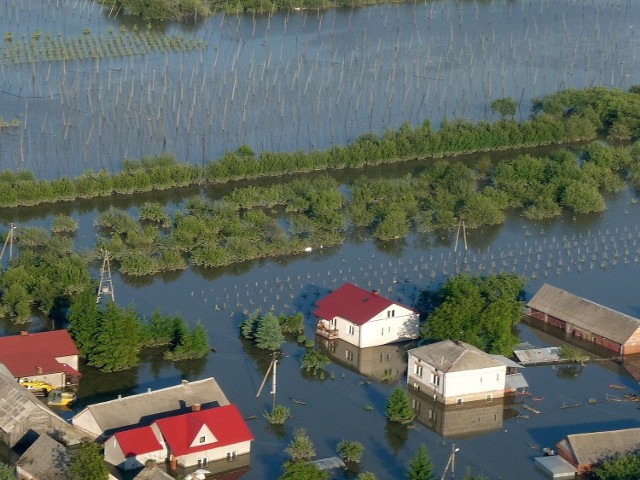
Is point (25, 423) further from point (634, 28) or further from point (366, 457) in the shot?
point (634, 28)

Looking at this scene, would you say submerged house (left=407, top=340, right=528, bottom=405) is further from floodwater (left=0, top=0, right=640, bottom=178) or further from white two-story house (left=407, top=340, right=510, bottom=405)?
floodwater (left=0, top=0, right=640, bottom=178)

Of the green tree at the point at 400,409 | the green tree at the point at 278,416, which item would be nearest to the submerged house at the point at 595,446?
the green tree at the point at 400,409

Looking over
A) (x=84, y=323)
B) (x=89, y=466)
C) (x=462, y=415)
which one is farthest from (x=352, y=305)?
(x=89, y=466)

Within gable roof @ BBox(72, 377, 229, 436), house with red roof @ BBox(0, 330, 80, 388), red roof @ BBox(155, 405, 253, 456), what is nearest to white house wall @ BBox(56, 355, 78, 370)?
house with red roof @ BBox(0, 330, 80, 388)

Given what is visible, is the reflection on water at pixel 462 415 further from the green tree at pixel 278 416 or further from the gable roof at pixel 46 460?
the gable roof at pixel 46 460

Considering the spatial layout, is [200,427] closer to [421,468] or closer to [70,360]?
[421,468]

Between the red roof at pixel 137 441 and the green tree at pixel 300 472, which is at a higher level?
the green tree at pixel 300 472
